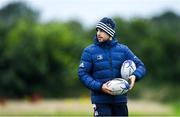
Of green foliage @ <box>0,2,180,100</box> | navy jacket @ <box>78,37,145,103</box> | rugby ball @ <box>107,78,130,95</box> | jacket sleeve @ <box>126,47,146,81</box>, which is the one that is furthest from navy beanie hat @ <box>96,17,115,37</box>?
green foliage @ <box>0,2,180,100</box>

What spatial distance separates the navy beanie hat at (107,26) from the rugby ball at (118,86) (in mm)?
677

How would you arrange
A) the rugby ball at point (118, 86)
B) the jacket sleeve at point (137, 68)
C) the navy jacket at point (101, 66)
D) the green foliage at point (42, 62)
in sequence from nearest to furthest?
the rugby ball at point (118, 86), the navy jacket at point (101, 66), the jacket sleeve at point (137, 68), the green foliage at point (42, 62)

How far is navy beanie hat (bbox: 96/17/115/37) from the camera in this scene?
11.5 metres

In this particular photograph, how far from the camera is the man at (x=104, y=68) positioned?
37.6 ft

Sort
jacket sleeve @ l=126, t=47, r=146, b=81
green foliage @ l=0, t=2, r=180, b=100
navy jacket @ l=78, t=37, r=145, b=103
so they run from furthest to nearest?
green foliage @ l=0, t=2, r=180, b=100 → jacket sleeve @ l=126, t=47, r=146, b=81 → navy jacket @ l=78, t=37, r=145, b=103

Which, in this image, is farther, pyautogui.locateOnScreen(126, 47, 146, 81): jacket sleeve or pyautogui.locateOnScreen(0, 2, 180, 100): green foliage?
pyautogui.locateOnScreen(0, 2, 180, 100): green foliage

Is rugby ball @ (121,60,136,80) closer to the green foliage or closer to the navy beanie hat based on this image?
the navy beanie hat

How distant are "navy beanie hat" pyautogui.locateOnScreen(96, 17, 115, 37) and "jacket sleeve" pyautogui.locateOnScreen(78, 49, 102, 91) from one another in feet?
1.29

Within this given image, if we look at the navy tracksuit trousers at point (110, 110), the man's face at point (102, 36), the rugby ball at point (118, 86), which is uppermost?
the man's face at point (102, 36)

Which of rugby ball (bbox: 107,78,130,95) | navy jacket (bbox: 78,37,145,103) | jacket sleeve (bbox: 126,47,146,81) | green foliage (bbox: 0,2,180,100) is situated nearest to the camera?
rugby ball (bbox: 107,78,130,95)

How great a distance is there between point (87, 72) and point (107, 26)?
701 mm

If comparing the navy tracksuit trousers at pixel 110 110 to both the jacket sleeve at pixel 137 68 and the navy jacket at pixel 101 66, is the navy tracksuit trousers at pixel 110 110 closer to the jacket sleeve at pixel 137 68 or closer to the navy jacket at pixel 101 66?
the navy jacket at pixel 101 66

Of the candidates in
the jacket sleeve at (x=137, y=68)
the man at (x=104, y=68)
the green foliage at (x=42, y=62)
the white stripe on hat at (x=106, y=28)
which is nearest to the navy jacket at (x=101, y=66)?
the man at (x=104, y=68)

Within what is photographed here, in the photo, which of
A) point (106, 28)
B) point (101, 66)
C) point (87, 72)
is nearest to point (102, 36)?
point (106, 28)
